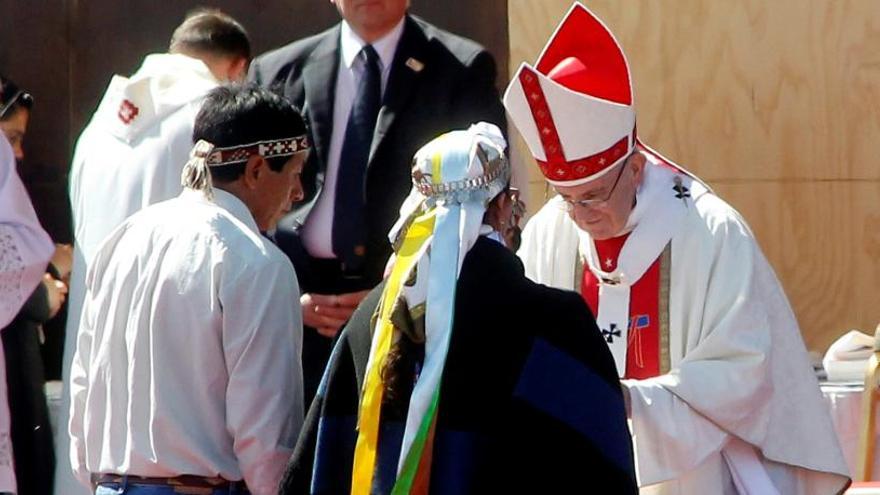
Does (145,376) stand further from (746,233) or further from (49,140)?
(49,140)

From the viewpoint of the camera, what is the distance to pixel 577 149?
Result: 5.11 meters

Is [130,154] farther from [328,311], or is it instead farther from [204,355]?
[204,355]

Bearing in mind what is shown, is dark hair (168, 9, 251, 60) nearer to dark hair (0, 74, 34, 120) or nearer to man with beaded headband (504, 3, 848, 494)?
dark hair (0, 74, 34, 120)

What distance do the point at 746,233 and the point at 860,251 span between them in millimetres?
2588

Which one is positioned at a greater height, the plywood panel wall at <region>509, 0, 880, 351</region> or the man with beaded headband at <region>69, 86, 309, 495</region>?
the plywood panel wall at <region>509, 0, 880, 351</region>

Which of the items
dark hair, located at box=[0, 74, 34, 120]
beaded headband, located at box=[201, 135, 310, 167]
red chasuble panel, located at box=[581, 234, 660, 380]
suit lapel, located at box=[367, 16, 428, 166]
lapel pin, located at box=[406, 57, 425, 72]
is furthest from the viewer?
dark hair, located at box=[0, 74, 34, 120]

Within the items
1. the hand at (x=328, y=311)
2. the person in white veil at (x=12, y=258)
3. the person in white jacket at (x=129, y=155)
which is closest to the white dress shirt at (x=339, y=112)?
the hand at (x=328, y=311)

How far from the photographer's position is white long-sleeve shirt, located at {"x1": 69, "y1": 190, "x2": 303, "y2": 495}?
4.88 m

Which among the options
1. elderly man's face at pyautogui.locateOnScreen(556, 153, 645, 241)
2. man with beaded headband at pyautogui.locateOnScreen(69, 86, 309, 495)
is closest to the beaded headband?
man with beaded headband at pyautogui.locateOnScreen(69, 86, 309, 495)

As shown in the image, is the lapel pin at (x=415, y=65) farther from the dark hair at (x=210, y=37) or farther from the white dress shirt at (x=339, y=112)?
the dark hair at (x=210, y=37)

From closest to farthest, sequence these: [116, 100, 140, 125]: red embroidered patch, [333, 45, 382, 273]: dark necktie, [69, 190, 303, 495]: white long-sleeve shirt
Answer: [69, 190, 303, 495]: white long-sleeve shirt → [333, 45, 382, 273]: dark necktie → [116, 100, 140, 125]: red embroidered patch

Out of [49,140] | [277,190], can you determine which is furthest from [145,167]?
[49,140]

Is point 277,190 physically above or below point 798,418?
above

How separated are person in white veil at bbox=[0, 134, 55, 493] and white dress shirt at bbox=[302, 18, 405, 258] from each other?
2.56 ft
